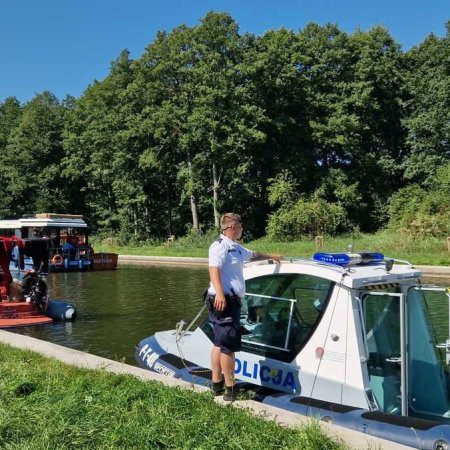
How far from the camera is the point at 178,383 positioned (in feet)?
19.6

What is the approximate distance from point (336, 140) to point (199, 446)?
157 feet

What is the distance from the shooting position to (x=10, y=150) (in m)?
64.9

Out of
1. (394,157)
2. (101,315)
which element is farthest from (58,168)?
(101,315)

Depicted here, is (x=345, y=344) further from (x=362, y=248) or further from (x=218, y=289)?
(x=362, y=248)

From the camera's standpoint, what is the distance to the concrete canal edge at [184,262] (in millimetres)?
21734

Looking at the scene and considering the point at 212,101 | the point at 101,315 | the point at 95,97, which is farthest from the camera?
the point at 95,97

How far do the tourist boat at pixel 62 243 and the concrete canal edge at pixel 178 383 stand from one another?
20.7 meters

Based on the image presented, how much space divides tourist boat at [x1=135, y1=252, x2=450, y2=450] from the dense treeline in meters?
38.4

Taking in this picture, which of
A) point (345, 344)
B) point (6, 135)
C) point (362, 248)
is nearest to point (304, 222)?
point (362, 248)

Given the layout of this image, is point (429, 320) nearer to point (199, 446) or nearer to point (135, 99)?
point (199, 446)

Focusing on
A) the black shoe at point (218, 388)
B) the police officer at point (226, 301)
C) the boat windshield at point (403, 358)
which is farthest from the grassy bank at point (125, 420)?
the boat windshield at point (403, 358)

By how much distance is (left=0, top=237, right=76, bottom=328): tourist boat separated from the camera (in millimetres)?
13719

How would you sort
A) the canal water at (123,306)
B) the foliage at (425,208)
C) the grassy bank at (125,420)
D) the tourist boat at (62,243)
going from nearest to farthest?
the grassy bank at (125,420)
the canal water at (123,306)
the tourist boat at (62,243)
the foliage at (425,208)

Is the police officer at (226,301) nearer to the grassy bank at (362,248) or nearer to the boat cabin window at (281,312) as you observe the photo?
the boat cabin window at (281,312)
